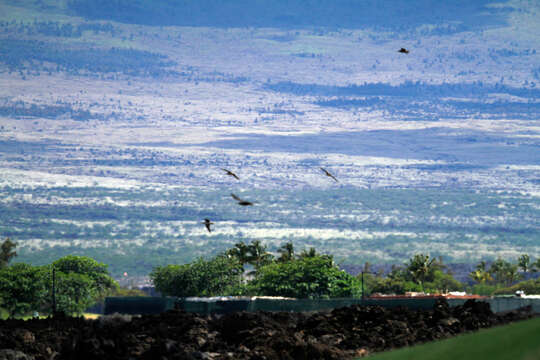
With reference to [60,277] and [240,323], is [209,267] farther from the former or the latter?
[240,323]

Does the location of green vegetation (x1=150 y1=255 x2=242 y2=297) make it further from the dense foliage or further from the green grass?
the green grass

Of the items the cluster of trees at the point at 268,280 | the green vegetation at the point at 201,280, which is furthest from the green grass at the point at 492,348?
the green vegetation at the point at 201,280

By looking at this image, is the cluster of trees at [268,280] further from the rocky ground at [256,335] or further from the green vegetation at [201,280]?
the rocky ground at [256,335]

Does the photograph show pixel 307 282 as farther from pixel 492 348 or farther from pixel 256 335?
pixel 492 348

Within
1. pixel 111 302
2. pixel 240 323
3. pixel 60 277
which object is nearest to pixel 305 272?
pixel 60 277

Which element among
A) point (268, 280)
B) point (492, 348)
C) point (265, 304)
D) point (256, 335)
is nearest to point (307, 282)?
point (268, 280)

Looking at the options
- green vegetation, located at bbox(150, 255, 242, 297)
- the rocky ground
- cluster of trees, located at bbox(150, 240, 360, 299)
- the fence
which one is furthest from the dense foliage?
the rocky ground
